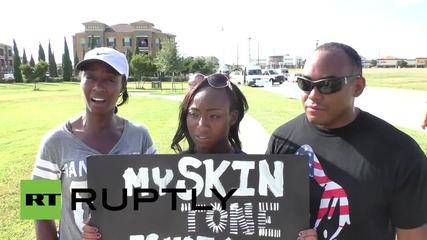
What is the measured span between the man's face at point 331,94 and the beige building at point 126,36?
259 ft

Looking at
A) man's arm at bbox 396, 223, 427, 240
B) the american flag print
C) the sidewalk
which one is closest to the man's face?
the american flag print

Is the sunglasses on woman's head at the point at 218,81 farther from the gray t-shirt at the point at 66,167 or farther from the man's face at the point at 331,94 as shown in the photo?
the gray t-shirt at the point at 66,167

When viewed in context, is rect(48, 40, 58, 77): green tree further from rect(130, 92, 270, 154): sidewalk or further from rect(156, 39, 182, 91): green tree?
rect(130, 92, 270, 154): sidewalk

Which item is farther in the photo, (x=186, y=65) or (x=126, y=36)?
(x=126, y=36)

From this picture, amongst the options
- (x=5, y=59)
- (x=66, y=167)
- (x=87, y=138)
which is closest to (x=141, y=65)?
(x=87, y=138)

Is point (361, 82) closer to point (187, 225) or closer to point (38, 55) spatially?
point (187, 225)

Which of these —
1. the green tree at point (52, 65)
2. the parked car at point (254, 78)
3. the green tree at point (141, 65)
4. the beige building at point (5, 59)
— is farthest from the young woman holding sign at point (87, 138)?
the beige building at point (5, 59)

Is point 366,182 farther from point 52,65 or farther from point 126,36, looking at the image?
point 126,36

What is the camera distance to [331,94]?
1.98 m

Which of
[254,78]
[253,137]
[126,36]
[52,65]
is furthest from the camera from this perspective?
[126,36]

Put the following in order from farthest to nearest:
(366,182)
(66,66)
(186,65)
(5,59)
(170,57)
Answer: (5,59) < (66,66) < (186,65) < (170,57) < (366,182)

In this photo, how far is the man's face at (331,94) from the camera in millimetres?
1966

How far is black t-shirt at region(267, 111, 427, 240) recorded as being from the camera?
185 cm

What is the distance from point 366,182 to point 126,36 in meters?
82.6
